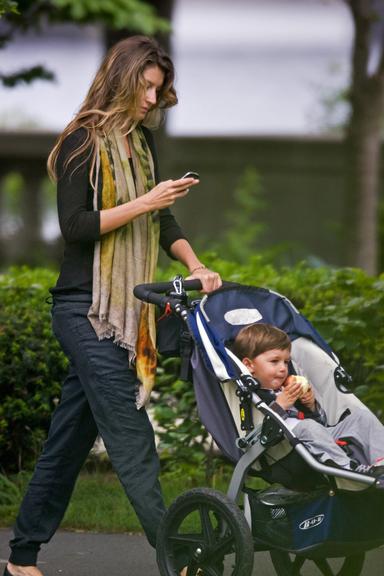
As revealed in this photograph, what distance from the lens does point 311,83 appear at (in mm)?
16906

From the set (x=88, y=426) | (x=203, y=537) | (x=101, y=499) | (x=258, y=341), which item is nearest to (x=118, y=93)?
(x=258, y=341)

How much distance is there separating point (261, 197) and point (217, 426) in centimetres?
1128

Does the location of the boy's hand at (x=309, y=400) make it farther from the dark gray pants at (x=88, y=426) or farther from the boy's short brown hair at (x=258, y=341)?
the dark gray pants at (x=88, y=426)

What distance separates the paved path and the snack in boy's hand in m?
1.06

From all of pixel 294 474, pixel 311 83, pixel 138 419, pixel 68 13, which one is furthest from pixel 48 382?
pixel 311 83

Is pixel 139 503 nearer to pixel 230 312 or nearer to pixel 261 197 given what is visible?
pixel 230 312

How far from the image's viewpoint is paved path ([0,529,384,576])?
17.5 ft

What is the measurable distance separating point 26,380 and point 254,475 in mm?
2208

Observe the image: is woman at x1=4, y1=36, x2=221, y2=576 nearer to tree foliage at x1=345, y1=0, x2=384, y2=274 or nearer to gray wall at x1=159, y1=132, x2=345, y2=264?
tree foliage at x1=345, y1=0, x2=384, y2=274

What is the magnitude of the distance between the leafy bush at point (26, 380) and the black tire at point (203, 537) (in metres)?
2.01

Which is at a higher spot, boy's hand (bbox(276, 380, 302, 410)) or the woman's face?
the woman's face

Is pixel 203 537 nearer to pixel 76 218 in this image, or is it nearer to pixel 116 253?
pixel 116 253

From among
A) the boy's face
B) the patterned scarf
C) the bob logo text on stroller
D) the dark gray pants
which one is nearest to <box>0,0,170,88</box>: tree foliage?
the patterned scarf

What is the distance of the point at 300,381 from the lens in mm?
4539
